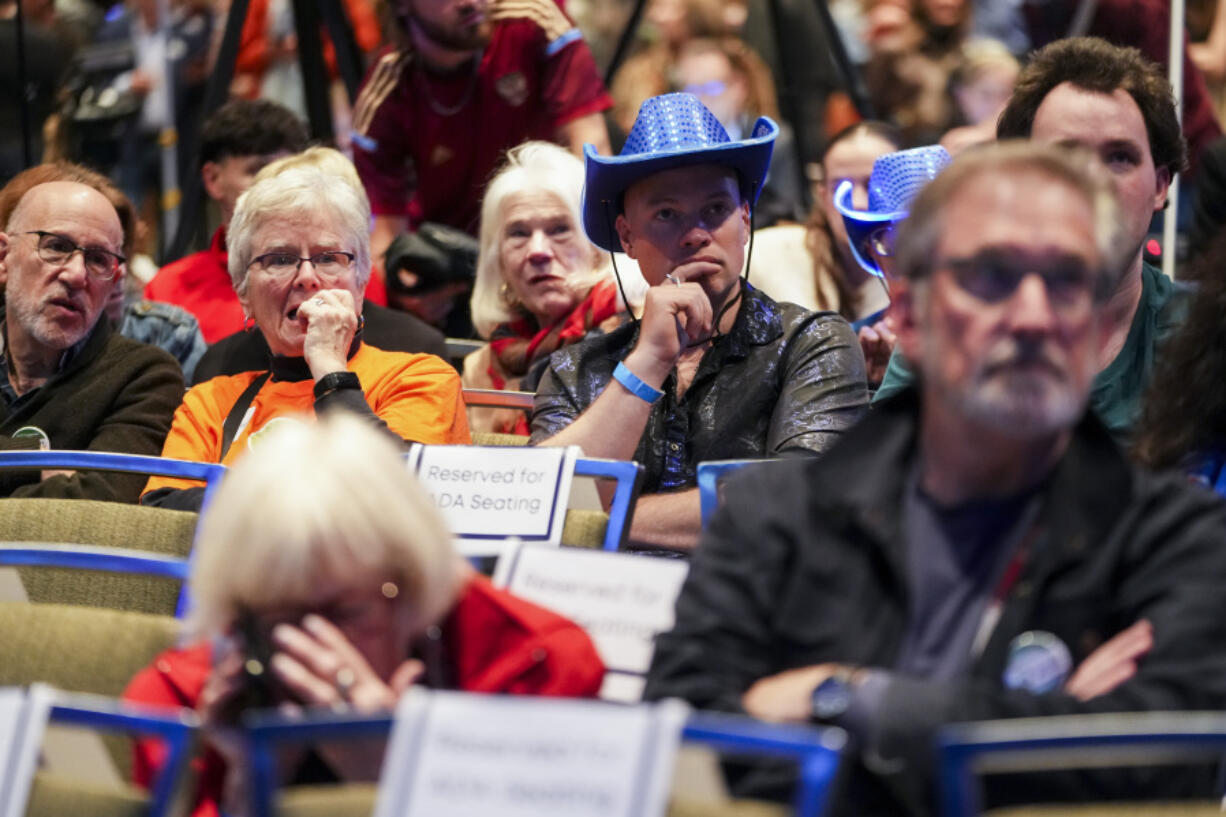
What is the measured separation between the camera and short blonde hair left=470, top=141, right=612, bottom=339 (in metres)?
4.39

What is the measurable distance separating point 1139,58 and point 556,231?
172 cm

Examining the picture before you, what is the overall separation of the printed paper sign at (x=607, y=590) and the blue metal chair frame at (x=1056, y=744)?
80 centimetres

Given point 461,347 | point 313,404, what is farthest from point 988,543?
point 461,347

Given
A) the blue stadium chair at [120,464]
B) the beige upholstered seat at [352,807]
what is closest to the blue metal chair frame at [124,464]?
the blue stadium chair at [120,464]

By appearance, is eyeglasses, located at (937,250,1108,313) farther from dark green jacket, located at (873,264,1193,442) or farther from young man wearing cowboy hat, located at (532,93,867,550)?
young man wearing cowboy hat, located at (532,93,867,550)

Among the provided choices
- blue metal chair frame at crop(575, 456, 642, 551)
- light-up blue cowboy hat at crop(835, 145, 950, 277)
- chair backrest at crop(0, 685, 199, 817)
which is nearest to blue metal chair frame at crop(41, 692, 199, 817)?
chair backrest at crop(0, 685, 199, 817)

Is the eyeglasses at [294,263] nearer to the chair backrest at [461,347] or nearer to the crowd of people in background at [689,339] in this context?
the crowd of people in background at [689,339]

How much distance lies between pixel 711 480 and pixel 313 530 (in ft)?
3.32

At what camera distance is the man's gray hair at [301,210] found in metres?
3.56

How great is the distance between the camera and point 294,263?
3.55m

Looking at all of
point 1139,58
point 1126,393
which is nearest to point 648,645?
point 1126,393

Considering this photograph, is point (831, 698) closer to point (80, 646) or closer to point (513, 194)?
point (80, 646)

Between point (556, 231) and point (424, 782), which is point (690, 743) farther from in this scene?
point (556, 231)

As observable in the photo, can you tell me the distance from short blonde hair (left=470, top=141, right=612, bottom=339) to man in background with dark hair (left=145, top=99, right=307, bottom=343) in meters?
0.84
